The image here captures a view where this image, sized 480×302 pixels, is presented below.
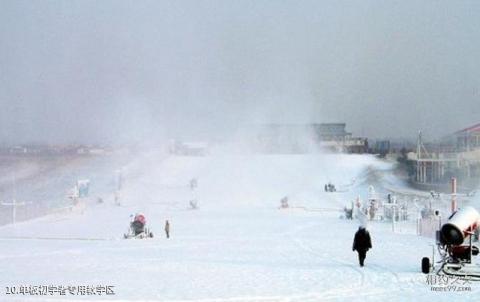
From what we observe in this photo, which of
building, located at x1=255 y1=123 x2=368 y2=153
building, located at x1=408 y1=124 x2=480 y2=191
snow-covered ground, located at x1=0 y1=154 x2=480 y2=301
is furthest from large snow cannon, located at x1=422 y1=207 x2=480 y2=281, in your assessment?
building, located at x1=255 y1=123 x2=368 y2=153

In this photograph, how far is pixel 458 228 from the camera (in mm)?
10844

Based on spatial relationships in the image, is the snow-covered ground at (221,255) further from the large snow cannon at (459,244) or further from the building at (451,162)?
the building at (451,162)

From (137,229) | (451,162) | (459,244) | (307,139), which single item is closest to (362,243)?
(459,244)

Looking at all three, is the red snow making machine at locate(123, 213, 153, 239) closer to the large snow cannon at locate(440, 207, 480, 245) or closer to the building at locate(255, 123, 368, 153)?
the large snow cannon at locate(440, 207, 480, 245)

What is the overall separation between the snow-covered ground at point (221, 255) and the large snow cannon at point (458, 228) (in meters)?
0.78

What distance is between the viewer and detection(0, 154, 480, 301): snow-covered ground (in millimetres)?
10391

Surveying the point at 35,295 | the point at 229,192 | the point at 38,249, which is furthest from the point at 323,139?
the point at 35,295

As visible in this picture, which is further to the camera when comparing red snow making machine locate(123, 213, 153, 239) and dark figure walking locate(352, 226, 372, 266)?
red snow making machine locate(123, 213, 153, 239)

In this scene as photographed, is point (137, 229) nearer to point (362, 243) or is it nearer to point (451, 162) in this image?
point (362, 243)

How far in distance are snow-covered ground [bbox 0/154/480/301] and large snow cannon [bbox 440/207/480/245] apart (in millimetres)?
784

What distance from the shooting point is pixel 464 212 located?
1125 cm

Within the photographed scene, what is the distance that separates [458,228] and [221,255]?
6.14 meters

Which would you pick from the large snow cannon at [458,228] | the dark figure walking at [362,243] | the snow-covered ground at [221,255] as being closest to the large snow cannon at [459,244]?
the large snow cannon at [458,228]

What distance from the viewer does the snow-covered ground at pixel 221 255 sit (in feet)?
34.1
